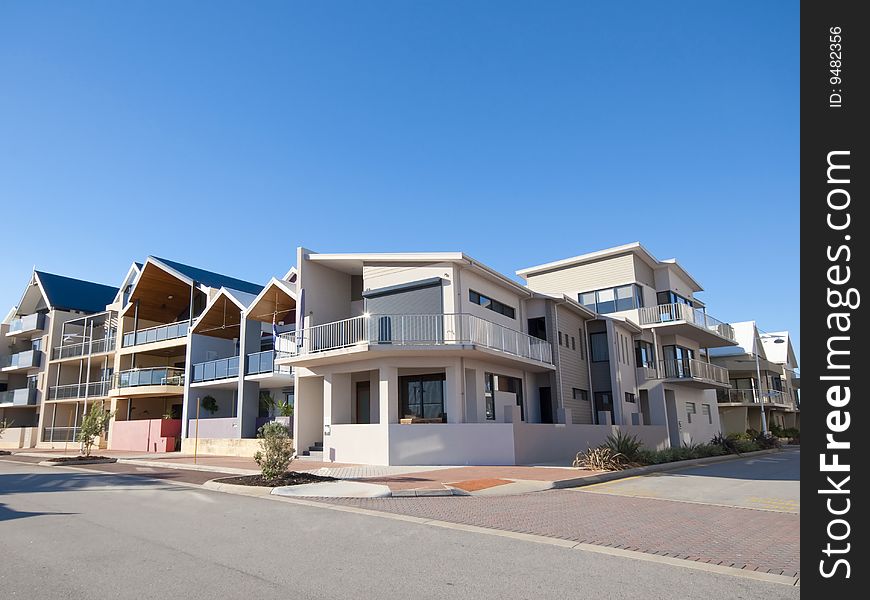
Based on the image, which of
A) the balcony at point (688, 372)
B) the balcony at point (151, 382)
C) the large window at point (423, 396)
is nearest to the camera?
the large window at point (423, 396)

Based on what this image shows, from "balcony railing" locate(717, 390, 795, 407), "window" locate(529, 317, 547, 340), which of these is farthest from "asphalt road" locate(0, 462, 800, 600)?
"balcony railing" locate(717, 390, 795, 407)

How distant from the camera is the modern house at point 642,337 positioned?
29.1 metres

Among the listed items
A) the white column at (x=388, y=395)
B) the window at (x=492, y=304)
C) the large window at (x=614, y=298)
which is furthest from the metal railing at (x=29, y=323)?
the large window at (x=614, y=298)

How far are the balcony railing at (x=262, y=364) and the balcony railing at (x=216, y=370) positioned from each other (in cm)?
118

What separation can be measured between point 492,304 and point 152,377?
2098cm

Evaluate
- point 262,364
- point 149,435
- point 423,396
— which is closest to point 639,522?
point 423,396

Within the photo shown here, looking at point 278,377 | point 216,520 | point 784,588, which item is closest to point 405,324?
point 278,377

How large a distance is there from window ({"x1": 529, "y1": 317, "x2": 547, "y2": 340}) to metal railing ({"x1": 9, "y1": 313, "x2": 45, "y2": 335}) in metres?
37.8

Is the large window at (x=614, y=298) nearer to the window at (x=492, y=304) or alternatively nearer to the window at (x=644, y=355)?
the window at (x=644, y=355)

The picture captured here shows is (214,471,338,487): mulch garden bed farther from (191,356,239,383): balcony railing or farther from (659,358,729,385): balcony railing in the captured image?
(659,358,729,385): balcony railing

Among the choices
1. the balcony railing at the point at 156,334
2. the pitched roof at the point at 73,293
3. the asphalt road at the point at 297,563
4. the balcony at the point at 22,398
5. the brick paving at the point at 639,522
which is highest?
the pitched roof at the point at 73,293

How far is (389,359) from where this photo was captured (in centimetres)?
1988
